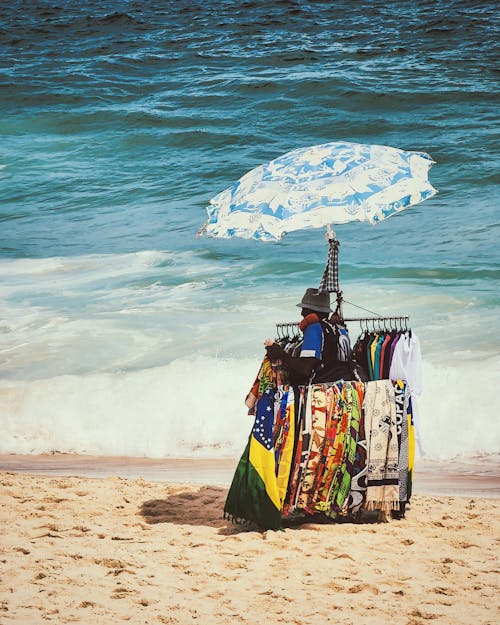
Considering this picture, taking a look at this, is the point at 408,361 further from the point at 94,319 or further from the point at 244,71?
the point at 244,71

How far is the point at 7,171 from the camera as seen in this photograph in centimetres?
1812

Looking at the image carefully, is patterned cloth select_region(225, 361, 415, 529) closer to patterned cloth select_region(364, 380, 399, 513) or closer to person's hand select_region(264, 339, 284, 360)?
patterned cloth select_region(364, 380, 399, 513)

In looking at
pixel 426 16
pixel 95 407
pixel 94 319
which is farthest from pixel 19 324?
pixel 426 16

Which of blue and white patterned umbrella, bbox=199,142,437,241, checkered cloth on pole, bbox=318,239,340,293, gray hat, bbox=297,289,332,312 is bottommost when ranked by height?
gray hat, bbox=297,289,332,312

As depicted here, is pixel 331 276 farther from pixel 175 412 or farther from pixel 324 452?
pixel 175 412

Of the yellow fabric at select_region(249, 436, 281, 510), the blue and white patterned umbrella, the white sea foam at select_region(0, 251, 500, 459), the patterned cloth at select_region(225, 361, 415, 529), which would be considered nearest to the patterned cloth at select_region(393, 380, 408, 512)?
the patterned cloth at select_region(225, 361, 415, 529)

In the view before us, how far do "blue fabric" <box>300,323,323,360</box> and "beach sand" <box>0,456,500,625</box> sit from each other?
1.00 meters

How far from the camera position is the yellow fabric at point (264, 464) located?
198 inches

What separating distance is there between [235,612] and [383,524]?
1494mm

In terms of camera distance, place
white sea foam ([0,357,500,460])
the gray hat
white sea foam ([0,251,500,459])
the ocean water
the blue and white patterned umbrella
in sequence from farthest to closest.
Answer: the ocean water → white sea foam ([0,251,500,459]) → white sea foam ([0,357,500,460]) → the gray hat → the blue and white patterned umbrella

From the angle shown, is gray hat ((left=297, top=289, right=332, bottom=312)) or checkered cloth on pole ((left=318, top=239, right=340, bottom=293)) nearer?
gray hat ((left=297, top=289, right=332, bottom=312))

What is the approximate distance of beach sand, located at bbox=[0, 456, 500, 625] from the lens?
13.1ft

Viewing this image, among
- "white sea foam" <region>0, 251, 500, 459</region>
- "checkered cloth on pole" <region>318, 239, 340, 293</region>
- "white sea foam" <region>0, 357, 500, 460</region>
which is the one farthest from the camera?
Answer: "white sea foam" <region>0, 251, 500, 459</region>

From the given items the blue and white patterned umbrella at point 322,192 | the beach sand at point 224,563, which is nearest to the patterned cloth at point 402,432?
the beach sand at point 224,563
